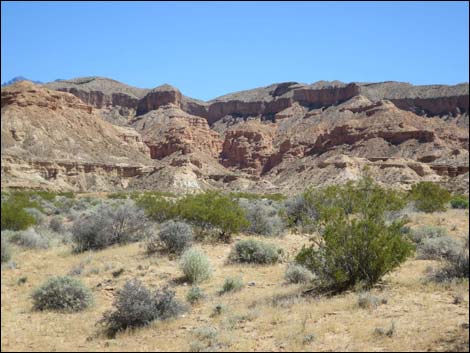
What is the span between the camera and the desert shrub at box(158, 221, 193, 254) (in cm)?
1734

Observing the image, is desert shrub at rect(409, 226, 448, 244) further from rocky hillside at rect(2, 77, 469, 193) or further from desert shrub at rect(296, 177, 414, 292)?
rocky hillside at rect(2, 77, 469, 193)

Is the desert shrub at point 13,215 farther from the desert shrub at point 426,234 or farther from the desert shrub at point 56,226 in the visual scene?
the desert shrub at point 426,234

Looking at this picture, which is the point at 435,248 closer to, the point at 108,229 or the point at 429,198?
the point at 108,229

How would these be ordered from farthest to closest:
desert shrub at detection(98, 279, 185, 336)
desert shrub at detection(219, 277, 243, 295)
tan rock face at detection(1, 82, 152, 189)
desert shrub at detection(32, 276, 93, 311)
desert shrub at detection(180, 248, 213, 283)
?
1. tan rock face at detection(1, 82, 152, 189)
2. desert shrub at detection(180, 248, 213, 283)
3. desert shrub at detection(219, 277, 243, 295)
4. desert shrub at detection(32, 276, 93, 311)
5. desert shrub at detection(98, 279, 185, 336)

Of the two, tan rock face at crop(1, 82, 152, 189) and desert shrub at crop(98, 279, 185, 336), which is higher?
tan rock face at crop(1, 82, 152, 189)

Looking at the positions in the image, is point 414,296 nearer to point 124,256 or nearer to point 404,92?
point 124,256

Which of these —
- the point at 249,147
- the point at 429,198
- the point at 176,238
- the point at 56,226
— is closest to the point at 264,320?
the point at 176,238

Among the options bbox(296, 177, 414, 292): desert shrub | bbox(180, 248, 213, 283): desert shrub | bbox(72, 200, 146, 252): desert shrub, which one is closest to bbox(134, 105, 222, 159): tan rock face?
bbox(72, 200, 146, 252): desert shrub

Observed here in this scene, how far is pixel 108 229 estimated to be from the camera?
18391mm

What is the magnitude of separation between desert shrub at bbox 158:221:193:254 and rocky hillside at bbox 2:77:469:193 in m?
44.7

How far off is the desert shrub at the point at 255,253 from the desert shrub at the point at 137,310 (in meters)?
6.38

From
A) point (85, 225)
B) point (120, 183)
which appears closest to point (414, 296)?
point (85, 225)

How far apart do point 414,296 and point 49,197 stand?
30626mm

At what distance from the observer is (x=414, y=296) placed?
973 cm
